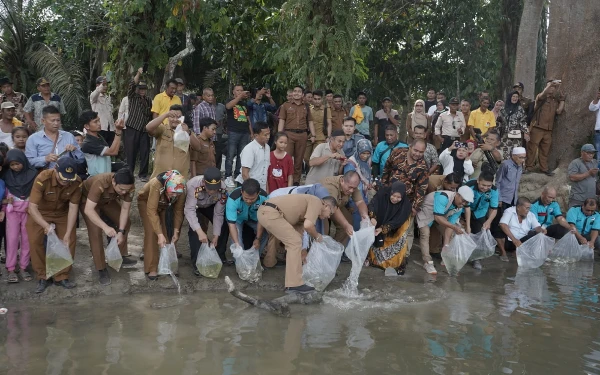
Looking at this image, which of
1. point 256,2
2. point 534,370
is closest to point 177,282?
point 534,370

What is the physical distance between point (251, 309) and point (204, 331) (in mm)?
787

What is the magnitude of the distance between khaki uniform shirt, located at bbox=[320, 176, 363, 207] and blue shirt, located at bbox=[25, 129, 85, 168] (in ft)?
9.63

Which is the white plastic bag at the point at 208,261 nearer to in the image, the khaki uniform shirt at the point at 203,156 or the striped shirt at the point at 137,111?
the khaki uniform shirt at the point at 203,156

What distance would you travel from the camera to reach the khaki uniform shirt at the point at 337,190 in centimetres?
757

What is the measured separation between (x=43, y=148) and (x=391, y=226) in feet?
14.2

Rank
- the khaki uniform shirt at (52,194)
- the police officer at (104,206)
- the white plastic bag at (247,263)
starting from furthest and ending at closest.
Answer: the white plastic bag at (247,263)
the police officer at (104,206)
the khaki uniform shirt at (52,194)

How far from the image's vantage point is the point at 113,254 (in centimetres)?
681

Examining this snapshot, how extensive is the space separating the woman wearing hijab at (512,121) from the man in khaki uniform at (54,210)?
7.11 metres

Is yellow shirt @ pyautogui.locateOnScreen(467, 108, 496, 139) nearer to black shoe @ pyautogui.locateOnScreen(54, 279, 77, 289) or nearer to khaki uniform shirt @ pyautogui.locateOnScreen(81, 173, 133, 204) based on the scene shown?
khaki uniform shirt @ pyautogui.locateOnScreen(81, 173, 133, 204)

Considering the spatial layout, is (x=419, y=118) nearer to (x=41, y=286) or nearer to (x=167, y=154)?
(x=167, y=154)

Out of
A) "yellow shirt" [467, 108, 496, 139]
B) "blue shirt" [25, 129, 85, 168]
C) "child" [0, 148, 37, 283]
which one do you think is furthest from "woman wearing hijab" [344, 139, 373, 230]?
"child" [0, 148, 37, 283]

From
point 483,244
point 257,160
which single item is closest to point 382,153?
point 483,244

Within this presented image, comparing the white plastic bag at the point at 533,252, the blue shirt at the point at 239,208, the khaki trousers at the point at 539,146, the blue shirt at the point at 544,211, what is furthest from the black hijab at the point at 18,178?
the khaki trousers at the point at 539,146

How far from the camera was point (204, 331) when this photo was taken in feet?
19.2
